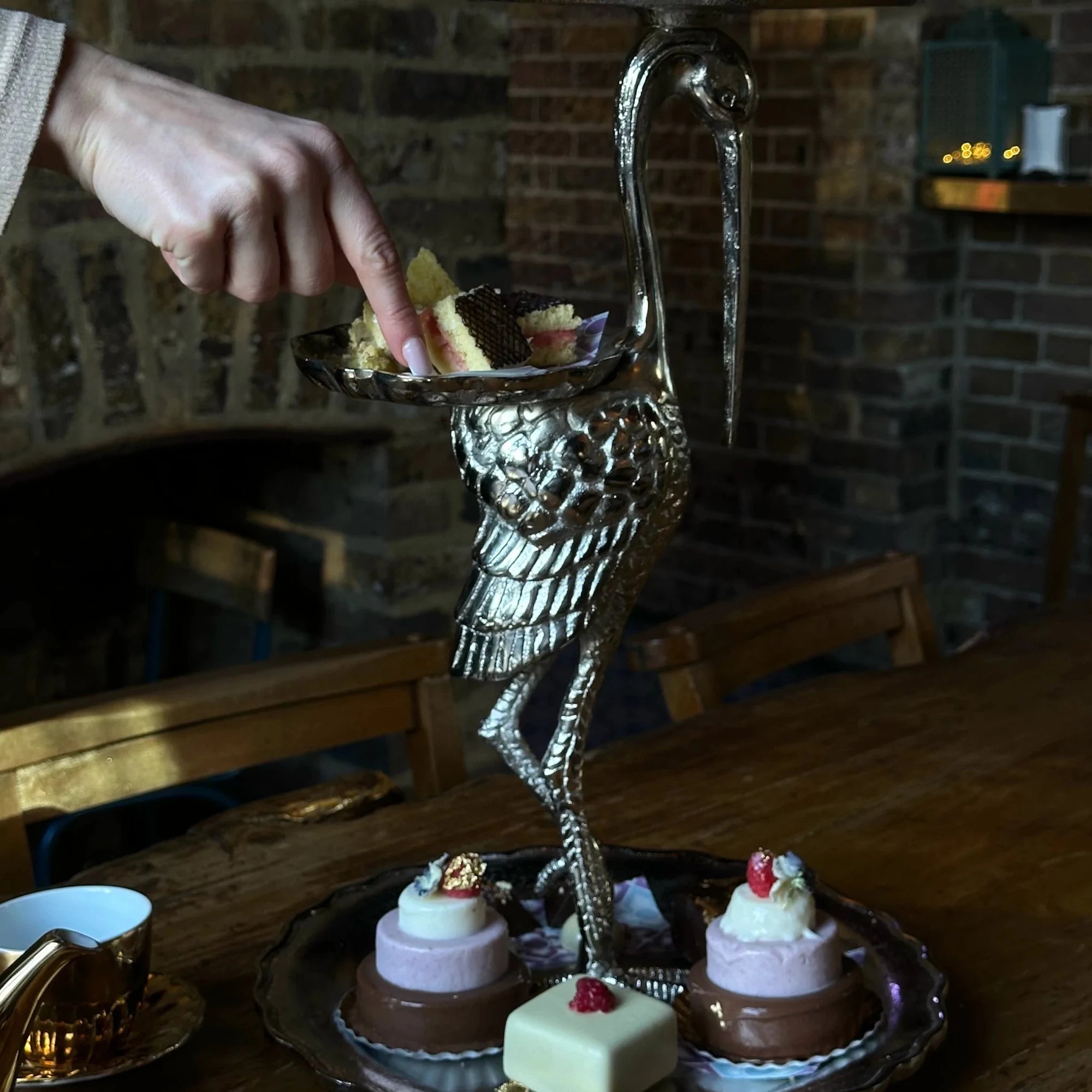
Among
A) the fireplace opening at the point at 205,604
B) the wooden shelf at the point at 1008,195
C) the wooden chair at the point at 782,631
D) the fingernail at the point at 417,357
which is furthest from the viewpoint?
the wooden shelf at the point at 1008,195

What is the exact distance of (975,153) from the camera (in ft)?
9.84

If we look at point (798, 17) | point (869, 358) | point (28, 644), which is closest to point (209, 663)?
point (28, 644)

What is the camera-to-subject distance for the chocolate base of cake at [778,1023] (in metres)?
0.81

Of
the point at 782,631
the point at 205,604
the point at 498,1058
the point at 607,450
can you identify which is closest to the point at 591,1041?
the point at 498,1058

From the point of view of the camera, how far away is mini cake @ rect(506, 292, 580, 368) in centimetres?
84

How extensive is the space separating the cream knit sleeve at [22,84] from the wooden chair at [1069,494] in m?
2.09

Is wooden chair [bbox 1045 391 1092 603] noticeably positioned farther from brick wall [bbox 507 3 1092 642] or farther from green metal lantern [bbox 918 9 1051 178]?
green metal lantern [bbox 918 9 1051 178]

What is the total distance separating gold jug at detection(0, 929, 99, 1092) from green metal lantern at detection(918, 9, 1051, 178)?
104 inches

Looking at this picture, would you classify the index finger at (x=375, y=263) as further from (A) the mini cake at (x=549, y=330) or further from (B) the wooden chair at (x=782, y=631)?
(B) the wooden chair at (x=782, y=631)

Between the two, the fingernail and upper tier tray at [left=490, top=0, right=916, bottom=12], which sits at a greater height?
upper tier tray at [left=490, top=0, right=916, bottom=12]

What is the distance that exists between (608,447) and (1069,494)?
1.99 metres

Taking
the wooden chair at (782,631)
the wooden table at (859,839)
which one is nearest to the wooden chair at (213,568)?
the wooden chair at (782,631)

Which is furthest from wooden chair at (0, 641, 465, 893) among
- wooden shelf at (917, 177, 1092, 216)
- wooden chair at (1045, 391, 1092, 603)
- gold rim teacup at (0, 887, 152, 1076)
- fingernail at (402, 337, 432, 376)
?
wooden shelf at (917, 177, 1092, 216)

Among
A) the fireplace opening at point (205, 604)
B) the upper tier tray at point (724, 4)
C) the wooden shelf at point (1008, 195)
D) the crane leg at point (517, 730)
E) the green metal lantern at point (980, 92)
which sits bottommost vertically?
the fireplace opening at point (205, 604)
